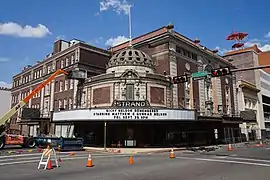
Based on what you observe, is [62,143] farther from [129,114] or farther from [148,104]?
[148,104]

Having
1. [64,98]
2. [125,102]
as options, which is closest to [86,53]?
[64,98]

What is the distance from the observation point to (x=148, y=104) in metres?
33.9

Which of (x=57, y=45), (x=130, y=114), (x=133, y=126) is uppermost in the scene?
(x=57, y=45)

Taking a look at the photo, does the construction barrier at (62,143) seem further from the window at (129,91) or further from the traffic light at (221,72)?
the traffic light at (221,72)

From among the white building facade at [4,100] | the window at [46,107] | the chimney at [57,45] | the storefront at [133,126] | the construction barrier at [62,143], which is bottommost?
the construction barrier at [62,143]

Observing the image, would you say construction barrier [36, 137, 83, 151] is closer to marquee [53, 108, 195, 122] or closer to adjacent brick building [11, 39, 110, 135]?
marquee [53, 108, 195, 122]

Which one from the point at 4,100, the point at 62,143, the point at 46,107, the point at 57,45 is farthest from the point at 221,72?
the point at 4,100

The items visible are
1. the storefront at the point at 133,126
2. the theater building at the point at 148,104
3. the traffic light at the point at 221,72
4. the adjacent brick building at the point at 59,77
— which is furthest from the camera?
the adjacent brick building at the point at 59,77

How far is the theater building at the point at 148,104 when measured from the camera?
30969 mm

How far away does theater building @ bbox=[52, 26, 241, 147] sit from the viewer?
30969 mm

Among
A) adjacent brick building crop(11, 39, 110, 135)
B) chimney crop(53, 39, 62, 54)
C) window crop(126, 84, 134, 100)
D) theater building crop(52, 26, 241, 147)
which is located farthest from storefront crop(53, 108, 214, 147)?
chimney crop(53, 39, 62, 54)

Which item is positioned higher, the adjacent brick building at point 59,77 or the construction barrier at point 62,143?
the adjacent brick building at point 59,77

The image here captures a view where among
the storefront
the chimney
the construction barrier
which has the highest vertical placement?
the chimney

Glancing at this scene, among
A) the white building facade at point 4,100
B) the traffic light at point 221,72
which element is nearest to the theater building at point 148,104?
the traffic light at point 221,72
